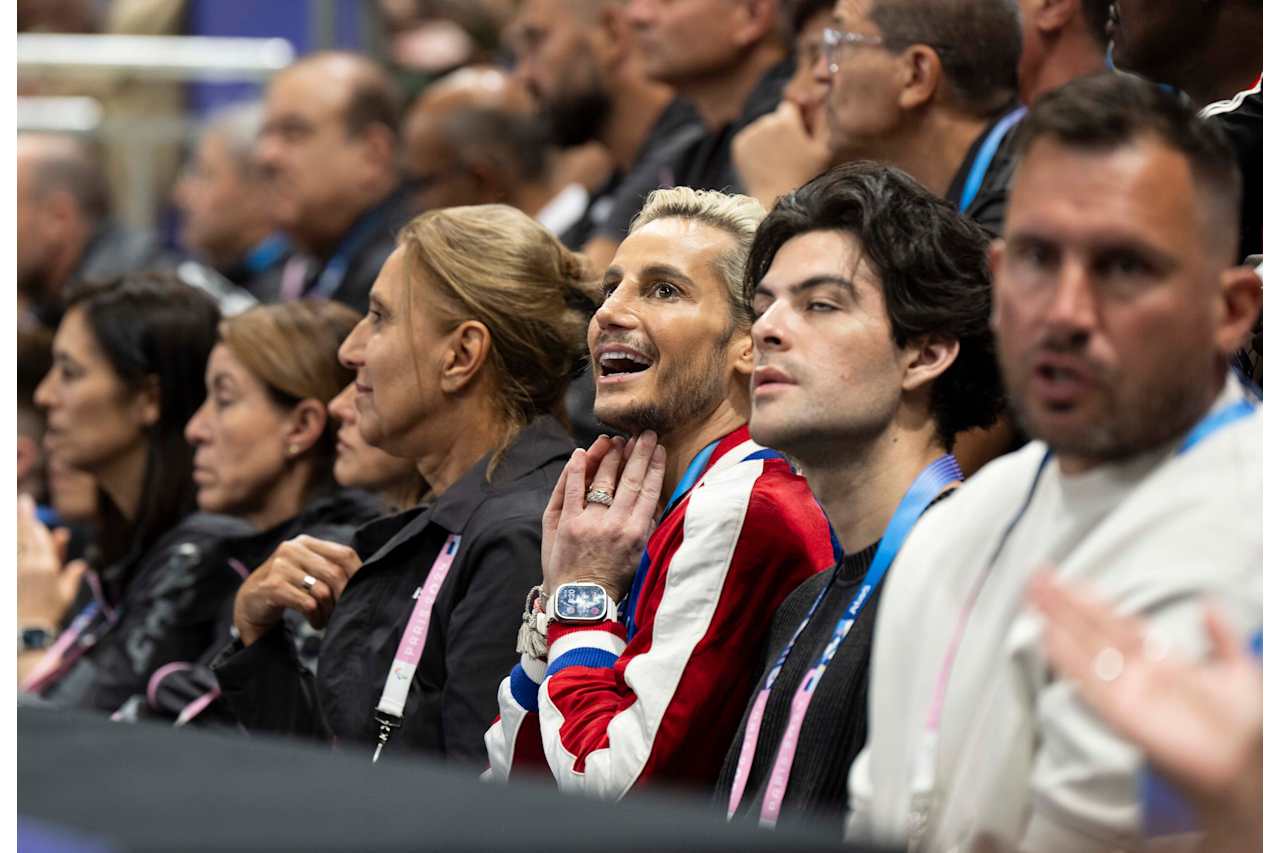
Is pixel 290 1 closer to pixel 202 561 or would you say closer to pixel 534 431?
pixel 202 561

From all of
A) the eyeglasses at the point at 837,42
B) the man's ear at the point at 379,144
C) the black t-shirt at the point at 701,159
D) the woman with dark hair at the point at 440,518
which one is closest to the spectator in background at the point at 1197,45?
the eyeglasses at the point at 837,42

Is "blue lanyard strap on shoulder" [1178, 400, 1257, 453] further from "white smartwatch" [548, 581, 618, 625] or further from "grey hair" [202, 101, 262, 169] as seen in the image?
"grey hair" [202, 101, 262, 169]

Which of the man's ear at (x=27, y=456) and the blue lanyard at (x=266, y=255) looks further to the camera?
the blue lanyard at (x=266, y=255)

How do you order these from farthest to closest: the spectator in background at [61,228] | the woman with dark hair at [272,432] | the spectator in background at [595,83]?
the spectator in background at [61,228]
the spectator in background at [595,83]
the woman with dark hair at [272,432]

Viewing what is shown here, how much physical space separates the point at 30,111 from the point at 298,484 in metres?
4.86

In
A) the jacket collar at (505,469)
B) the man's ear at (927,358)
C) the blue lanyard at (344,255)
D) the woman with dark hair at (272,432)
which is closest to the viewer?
the man's ear at (927,358)

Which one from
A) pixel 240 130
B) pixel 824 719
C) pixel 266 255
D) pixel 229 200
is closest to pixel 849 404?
pixel 824 719

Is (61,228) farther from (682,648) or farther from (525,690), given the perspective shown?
(682,648)

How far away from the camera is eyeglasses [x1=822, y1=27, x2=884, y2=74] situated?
13.4 feet

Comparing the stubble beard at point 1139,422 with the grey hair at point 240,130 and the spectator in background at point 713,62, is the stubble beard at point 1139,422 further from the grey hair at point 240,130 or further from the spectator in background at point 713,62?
the grey hair at point 240,130

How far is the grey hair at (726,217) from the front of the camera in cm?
337

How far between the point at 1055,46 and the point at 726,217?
44.5 inches

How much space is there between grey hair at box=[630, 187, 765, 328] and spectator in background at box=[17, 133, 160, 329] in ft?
16.9
